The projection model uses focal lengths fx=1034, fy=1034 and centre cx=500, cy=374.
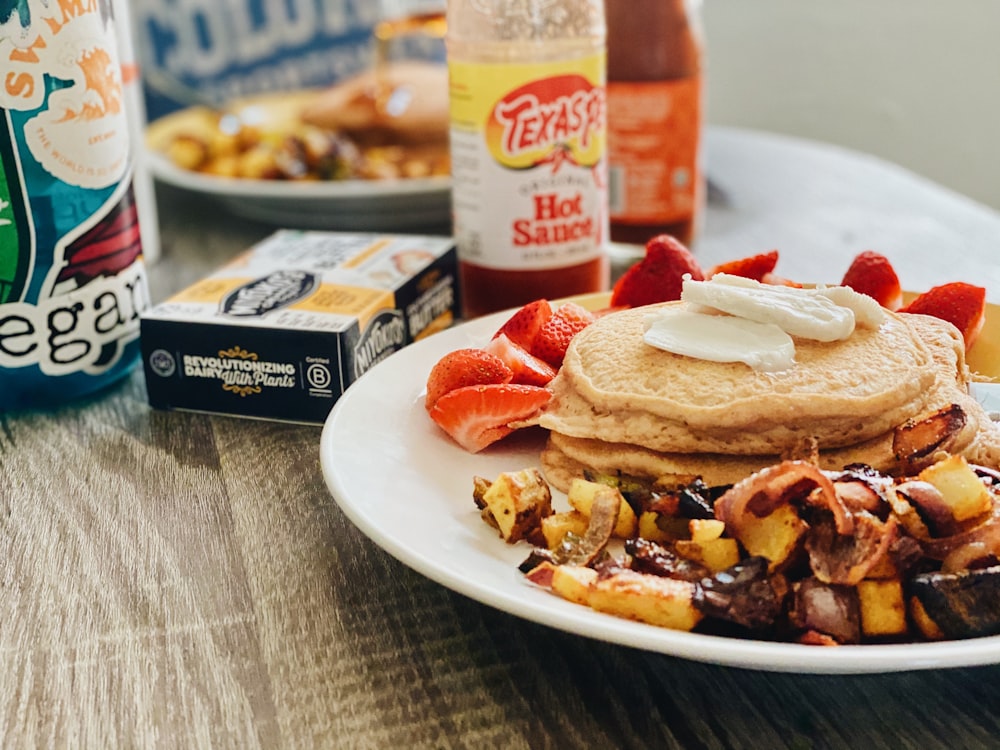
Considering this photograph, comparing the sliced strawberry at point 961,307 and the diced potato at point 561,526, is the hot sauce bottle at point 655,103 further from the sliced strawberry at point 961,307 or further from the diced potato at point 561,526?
the diced potato at point 561,526

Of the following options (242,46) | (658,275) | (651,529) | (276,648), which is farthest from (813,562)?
(242,46)

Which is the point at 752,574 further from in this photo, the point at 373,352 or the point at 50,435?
the point at 50,435

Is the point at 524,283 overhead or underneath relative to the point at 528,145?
underneath

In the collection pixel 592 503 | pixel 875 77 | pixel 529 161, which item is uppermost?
pixel 529 161

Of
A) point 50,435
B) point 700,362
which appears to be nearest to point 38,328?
point 50,435

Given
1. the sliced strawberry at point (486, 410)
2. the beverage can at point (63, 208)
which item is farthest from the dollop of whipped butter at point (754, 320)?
the beverage can at point (63, 208)

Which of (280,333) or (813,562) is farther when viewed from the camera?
(280,333)

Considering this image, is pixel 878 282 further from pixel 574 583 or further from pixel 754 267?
pixel 574 583
